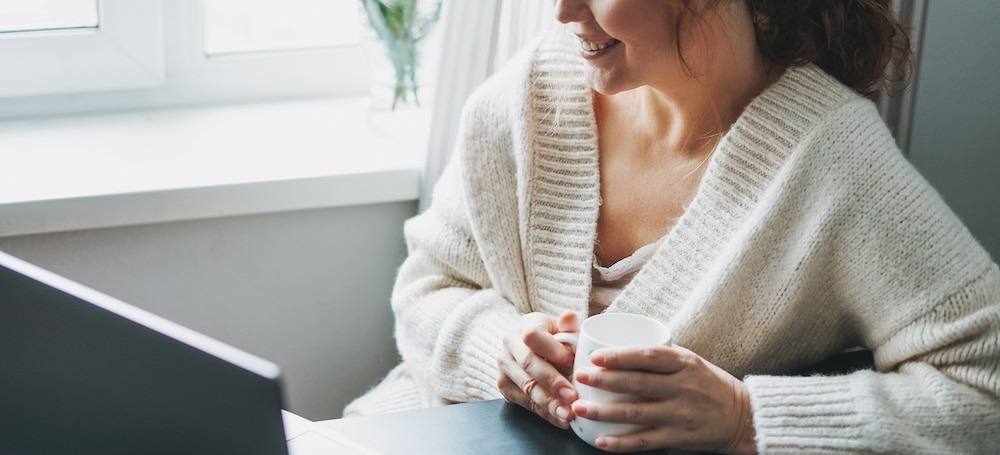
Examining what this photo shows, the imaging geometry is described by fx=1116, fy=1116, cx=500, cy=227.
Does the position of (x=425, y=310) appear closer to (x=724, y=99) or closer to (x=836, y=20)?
(x=724, y=99)

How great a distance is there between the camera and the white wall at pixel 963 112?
1.37 meters

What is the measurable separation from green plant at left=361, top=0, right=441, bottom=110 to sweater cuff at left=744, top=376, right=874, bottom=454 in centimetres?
92

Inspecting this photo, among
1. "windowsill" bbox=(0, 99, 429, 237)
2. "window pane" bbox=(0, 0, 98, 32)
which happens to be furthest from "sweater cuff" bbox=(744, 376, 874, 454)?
"window pane" bbox=(0, 0, 98, 32)

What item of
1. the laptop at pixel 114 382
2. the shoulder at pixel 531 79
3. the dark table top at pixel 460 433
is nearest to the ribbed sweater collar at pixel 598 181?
the shoulder at pixel 531 79

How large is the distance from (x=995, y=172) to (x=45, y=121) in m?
1.45

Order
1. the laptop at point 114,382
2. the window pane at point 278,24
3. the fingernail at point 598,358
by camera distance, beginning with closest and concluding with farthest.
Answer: the laptop at point 114,382 → the fingernail at point 598,358 → the window pane at point 278,24

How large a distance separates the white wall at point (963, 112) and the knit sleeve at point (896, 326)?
0.29 metres

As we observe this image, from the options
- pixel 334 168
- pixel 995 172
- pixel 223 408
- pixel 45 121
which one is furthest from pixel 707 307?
pixel 45 121

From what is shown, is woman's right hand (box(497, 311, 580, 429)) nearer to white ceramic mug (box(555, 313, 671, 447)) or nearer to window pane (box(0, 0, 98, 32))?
white ceramic mug (box(555, 313, 671, 447))

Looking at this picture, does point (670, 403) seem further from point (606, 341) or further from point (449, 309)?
point (449, 309)

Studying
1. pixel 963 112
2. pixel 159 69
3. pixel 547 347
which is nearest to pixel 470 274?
pixel 547 347

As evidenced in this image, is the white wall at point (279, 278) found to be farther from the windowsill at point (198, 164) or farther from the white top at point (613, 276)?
the white top at point (613, 276)

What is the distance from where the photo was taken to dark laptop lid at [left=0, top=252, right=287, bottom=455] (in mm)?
652

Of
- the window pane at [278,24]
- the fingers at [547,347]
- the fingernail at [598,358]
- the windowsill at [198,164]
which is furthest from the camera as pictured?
the window pane at [278,24]
